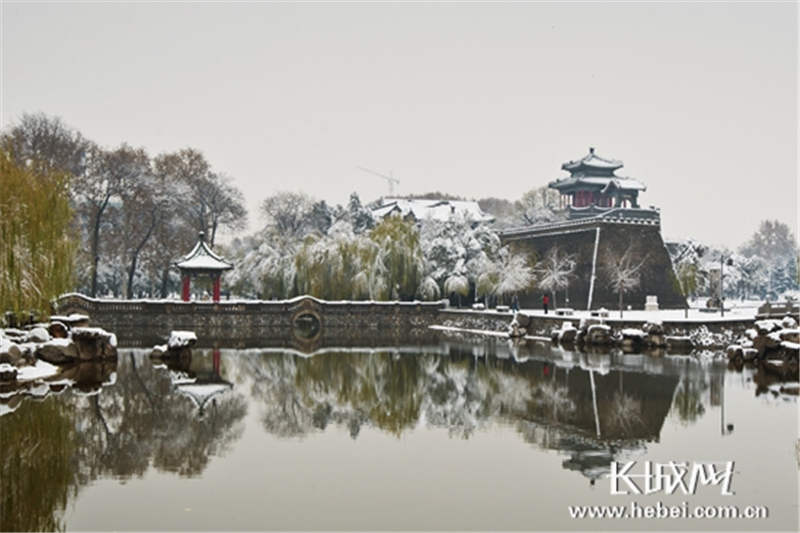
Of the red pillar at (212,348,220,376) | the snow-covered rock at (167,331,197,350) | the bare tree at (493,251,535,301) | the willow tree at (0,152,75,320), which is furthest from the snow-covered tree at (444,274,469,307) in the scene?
the willow tree at (0,152,75,320)

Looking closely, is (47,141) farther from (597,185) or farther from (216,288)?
(597,185)

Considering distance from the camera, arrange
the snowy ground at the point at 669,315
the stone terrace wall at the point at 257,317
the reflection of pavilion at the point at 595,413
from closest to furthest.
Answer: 1. the reflection of pavilion at the point at 595,413
2. the snowy ground at the point at 669,315
3. the stone terrace wall at the point at 257,317

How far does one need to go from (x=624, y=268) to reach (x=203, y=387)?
26.1 m

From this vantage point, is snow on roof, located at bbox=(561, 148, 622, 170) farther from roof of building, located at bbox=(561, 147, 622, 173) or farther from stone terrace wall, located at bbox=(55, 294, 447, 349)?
stone terrace wall, located at bbox=(55, 294, 447, 349)

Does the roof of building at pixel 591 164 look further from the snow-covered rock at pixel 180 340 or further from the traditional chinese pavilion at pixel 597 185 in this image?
the snow-covered rock at pixel 180 340

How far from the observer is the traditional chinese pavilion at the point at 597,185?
54.2 metres

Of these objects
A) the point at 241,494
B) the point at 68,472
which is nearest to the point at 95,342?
the point at 68,472

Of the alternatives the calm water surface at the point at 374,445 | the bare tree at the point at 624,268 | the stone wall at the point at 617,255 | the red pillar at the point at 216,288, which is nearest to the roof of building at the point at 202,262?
the red pillar at the point at 216,288

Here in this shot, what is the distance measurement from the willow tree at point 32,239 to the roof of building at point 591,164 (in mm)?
39778

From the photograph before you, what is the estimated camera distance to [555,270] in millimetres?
40844

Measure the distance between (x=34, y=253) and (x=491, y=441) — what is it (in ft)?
38.2

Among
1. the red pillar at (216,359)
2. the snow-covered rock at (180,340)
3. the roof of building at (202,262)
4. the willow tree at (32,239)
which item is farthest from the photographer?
the roof of building at (202,262)

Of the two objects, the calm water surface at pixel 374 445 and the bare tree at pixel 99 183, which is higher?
the bare tree at pixel 99 183

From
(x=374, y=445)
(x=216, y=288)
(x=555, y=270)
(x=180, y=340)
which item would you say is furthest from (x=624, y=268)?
(x=374, y=445)
